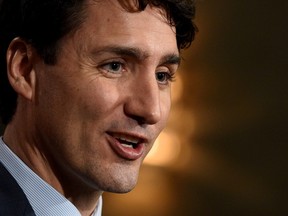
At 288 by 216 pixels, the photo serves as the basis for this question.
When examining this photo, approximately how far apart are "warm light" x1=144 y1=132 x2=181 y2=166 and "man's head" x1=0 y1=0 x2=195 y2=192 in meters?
0.95

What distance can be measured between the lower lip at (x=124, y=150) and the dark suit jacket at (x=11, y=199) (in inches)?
5.8

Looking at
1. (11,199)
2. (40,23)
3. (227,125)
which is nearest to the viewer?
(11,199)

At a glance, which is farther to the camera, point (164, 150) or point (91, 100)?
point (164, 150)

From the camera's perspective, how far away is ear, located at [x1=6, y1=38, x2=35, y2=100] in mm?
1045

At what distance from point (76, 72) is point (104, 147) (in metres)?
0.12

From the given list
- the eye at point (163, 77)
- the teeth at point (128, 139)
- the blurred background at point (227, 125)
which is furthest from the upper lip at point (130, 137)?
the blurred background at point (227, 125)

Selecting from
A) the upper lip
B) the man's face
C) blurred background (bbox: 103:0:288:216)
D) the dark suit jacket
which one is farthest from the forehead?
blurred background (bbox: 103:0:288:216)

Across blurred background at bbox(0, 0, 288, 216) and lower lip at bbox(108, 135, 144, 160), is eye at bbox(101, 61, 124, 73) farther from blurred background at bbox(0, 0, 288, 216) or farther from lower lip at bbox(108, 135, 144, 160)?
blurred background at bbox(0, 0, 288, 216)

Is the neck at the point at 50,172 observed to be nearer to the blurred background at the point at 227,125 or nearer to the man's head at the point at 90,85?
the man's head at the point at 90,85

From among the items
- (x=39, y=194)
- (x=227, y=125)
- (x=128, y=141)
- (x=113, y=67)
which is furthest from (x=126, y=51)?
(x=227, y=125)

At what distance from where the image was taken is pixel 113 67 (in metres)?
1.03

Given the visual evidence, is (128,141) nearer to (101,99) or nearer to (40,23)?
(101,99)

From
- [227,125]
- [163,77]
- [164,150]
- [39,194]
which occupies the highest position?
[163,77]

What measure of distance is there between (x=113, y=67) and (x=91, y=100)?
0.06 m
